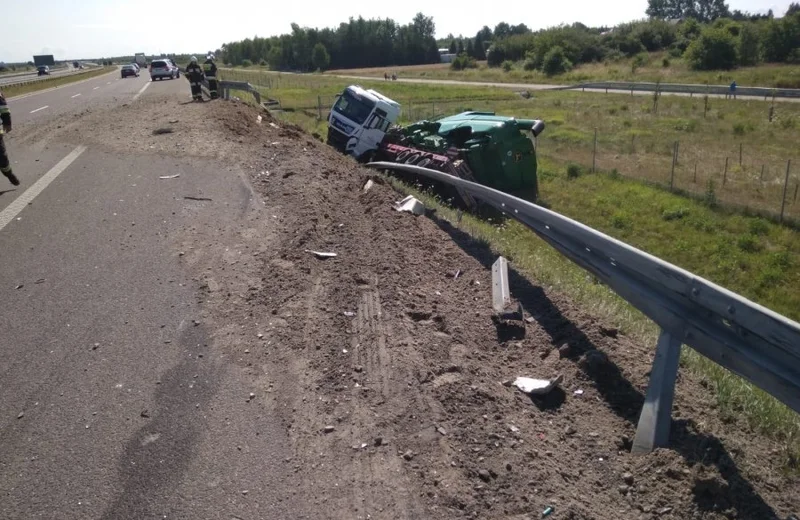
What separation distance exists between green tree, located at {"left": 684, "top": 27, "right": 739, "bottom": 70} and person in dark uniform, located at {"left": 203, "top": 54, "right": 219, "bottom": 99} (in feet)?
191

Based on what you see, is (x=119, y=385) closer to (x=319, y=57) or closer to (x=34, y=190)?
(x=34, y=190)

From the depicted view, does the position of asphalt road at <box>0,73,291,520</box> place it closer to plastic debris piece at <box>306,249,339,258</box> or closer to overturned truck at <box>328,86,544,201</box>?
plastic debris piece at <box>306,249,339,258</box>

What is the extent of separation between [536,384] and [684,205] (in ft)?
53.1

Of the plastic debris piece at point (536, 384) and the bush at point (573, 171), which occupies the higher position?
the plastic debris piece at point (536, 384)

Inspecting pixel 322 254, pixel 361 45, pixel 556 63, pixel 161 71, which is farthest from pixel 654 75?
pixel 361 45

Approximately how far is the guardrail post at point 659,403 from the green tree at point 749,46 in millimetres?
74985

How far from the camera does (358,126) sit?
18625mm

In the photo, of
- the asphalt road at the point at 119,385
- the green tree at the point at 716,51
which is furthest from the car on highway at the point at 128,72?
the asphalt road at the point at 119,385

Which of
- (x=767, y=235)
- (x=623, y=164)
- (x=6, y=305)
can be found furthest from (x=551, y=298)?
(x=623, y=164)

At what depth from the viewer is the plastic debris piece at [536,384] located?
170 inches

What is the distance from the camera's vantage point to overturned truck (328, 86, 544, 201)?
55.8 ft

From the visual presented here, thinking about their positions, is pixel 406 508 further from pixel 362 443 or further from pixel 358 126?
pixel 358 126

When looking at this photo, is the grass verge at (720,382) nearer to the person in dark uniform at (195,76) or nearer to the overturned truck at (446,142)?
the overturned truck at (446,142)

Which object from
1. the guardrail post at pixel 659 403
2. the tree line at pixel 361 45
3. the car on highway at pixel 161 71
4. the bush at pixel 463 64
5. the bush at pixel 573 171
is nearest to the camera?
the guardrail post at pixel 659 403
